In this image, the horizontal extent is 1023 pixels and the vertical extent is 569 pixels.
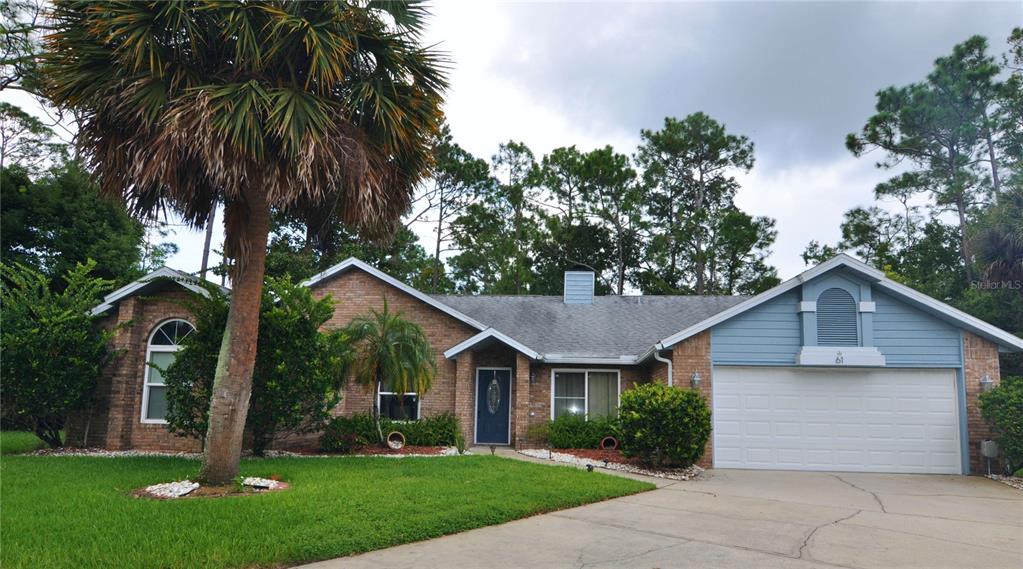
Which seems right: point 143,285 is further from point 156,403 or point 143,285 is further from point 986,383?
point 986,383

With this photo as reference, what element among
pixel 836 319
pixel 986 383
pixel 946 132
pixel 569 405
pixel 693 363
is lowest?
pixel 569 405

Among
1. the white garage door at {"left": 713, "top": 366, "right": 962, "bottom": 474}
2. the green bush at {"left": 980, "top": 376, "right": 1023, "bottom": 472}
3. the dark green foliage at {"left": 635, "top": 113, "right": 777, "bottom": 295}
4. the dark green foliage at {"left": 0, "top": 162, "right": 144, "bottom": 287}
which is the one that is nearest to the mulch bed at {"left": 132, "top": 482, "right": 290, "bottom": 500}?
→ the white garage door at {"left": 713, "top": 366, "right": 962, "bottom": 474}

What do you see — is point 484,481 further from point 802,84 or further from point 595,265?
point 595,265

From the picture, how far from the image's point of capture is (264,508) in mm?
7691

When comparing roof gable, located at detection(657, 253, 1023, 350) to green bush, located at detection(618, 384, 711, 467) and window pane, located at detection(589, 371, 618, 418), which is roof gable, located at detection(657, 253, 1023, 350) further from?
window pane, located at detection(589, 371, 618, 418)

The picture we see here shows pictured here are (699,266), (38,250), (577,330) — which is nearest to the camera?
(577,330)

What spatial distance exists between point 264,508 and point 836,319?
37.9ft

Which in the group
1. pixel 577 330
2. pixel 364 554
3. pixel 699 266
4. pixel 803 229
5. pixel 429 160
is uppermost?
pixel 803 229

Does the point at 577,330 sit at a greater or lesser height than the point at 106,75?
lesser

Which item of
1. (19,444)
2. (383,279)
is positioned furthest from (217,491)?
(19,444)

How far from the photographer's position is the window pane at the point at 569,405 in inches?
663

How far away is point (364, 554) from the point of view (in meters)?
6.52

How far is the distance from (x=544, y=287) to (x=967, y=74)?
19.9m

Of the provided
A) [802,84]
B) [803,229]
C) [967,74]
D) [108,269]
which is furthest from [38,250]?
[967,74]
